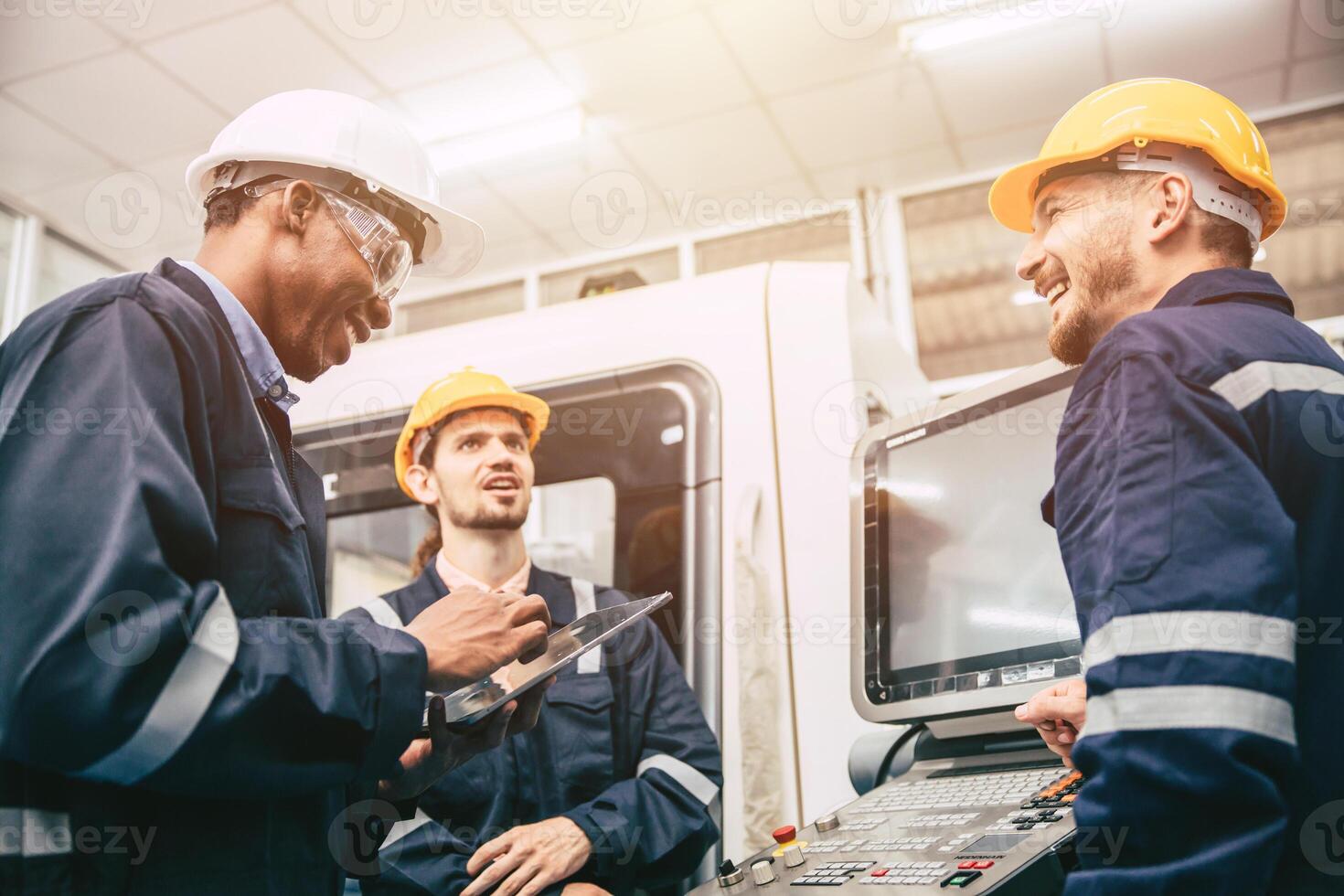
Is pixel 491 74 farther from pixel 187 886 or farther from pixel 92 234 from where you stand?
pixel 187 886

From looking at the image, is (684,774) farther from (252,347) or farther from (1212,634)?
(1212,634)

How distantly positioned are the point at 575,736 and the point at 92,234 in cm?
450

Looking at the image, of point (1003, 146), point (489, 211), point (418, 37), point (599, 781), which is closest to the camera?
point (599, 781)

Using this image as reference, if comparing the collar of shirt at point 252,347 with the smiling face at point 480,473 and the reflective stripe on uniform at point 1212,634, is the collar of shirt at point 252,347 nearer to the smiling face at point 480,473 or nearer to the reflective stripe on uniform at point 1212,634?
the smiling face at point 480,473

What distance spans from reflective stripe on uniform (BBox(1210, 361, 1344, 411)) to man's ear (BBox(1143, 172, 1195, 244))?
37cm

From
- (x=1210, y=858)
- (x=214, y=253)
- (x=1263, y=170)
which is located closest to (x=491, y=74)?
(x=214, y=253)

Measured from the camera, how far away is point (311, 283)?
1500mm

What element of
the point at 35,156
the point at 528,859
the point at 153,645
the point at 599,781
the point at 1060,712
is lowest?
the point at 528,859

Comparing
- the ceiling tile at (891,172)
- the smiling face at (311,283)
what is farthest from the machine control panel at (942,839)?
the ceiling tile at (891,172)

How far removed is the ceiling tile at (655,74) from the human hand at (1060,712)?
11.0ft

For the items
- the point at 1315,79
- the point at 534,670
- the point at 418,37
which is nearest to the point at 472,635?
the point at 534,670

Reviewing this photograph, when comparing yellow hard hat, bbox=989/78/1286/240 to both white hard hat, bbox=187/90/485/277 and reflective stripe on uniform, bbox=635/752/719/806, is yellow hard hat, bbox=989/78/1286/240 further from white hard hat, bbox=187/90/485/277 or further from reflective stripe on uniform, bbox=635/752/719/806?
reflective stripe on uniform, bbox=635/752/719/806

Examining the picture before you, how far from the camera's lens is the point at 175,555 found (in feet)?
3.57

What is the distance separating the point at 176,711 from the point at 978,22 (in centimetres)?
405
